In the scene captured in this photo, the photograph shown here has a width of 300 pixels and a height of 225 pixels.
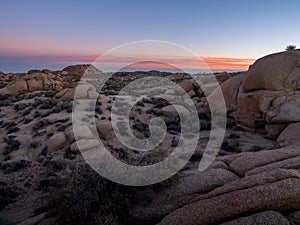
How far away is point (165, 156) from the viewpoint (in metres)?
7.43

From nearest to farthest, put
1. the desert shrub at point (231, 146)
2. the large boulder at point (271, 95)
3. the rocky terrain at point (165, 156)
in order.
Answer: the rocky terrain at point (165, 156), the desert shrub at point (231, 146), the large boulder at point (271, 95)

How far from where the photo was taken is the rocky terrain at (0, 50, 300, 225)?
4945 millimetres

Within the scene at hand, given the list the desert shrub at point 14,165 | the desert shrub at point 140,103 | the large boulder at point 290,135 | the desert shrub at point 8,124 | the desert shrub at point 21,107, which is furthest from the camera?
the desert shrub at point 140,103

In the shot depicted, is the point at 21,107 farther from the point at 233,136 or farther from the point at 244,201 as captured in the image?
the point at 244,201

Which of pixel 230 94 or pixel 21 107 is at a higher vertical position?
pixel 230 94

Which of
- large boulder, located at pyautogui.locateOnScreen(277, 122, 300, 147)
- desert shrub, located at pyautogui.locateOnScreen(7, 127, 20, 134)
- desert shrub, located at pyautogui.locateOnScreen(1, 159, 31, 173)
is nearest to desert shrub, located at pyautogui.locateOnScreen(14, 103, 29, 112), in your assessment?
desert shrub, located at pyautogui.locateOnScreen(7, 127, 20, 134)

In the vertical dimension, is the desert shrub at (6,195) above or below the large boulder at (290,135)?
below

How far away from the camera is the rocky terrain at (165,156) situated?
495 centimetres

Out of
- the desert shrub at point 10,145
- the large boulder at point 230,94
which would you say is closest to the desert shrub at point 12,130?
the desert shrub at point 10,145

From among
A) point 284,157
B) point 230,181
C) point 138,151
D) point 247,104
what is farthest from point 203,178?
point 247,104

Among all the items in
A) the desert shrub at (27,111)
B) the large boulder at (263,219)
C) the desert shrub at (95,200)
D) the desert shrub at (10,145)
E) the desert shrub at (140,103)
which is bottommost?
the desert shrub at (10,145)

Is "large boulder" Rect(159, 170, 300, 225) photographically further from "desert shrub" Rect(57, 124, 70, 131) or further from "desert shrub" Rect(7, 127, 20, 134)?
"desert shrub" Rect(7, 127, 20, 134)

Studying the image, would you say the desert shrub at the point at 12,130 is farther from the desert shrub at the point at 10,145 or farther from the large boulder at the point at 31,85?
the large boulder at the point at 31,85

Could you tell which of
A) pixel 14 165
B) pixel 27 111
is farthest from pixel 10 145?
pixel 27 111
